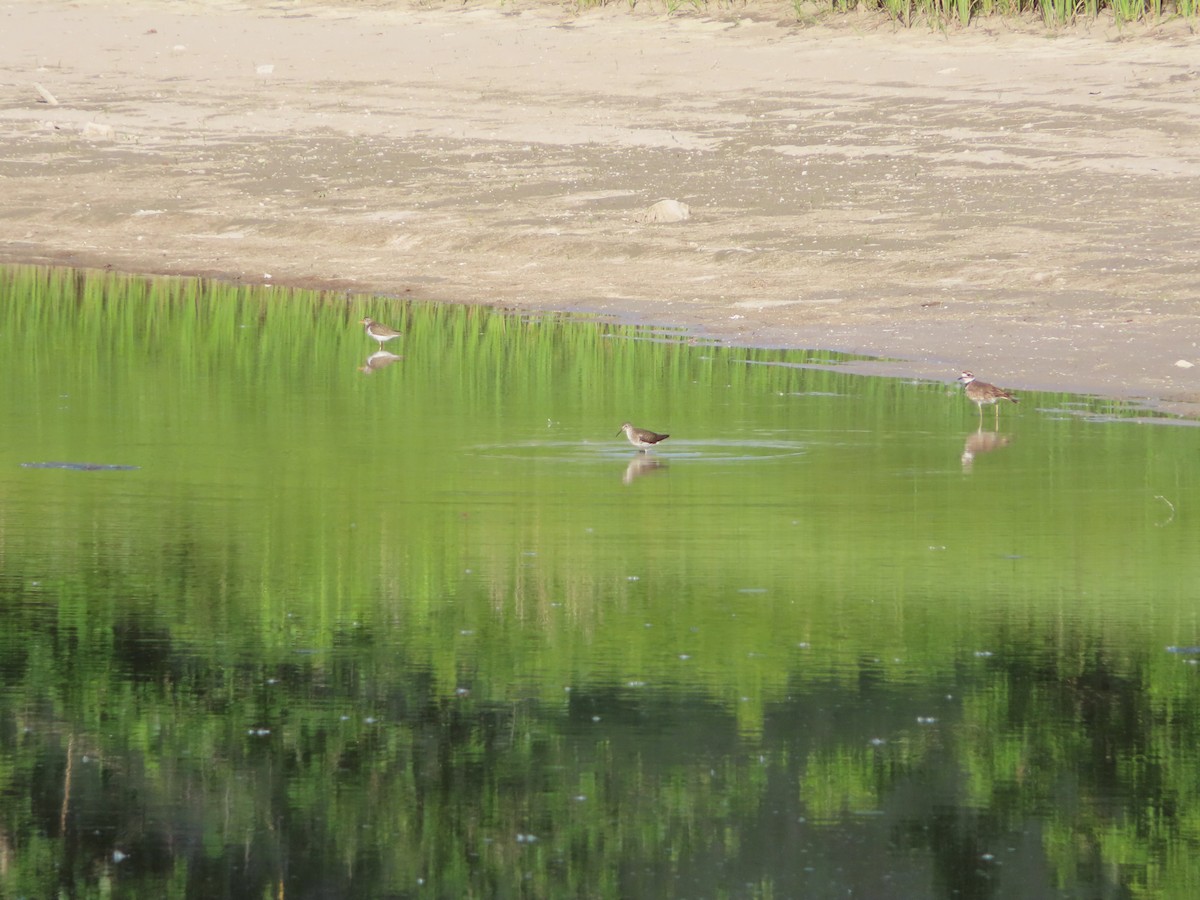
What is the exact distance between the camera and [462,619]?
854 cm

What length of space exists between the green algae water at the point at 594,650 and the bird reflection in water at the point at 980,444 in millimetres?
42

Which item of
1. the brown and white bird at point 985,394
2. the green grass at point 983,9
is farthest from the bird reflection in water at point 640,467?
the green grass at point 983,9

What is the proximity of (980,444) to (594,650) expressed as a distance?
229 inches

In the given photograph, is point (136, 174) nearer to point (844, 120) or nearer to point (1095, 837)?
point (844, 120)

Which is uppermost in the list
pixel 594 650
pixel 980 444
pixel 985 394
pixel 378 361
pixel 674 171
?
pixel 594 650

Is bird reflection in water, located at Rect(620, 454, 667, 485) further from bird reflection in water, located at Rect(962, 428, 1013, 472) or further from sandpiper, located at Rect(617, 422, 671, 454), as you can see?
bird reflection in water, located at Rect(962, 428, 1013, 472)

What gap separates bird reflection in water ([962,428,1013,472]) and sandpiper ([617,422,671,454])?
1.78 metres

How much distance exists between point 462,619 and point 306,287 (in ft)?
47.1

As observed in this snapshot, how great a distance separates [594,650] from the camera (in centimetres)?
807

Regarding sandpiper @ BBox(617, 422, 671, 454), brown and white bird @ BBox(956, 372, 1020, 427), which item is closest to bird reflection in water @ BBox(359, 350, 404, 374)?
sandpiper @ BBox(617, 422, 671, 454)

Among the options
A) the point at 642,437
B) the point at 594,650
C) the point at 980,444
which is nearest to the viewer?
the point at 594,650

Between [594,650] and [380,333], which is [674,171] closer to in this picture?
[380,333]

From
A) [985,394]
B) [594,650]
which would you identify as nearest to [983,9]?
[985,394]

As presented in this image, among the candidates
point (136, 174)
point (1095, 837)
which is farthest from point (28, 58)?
point (1095, 837)
